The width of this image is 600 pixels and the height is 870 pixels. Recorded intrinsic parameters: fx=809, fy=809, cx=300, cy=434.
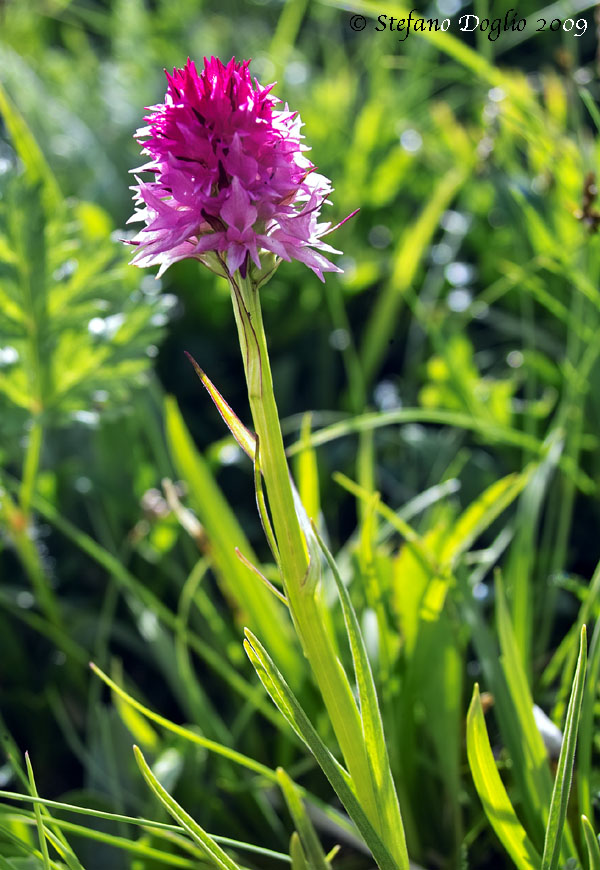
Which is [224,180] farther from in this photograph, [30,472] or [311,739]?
[30,472]

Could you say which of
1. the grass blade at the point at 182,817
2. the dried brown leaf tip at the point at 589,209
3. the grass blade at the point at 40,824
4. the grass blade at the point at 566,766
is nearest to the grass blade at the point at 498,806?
the grass blade at the point at 566,766

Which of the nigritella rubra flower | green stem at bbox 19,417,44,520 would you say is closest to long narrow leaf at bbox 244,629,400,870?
the nigritella rubra flower

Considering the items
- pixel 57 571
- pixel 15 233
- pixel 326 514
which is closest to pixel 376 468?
pixel 326 514

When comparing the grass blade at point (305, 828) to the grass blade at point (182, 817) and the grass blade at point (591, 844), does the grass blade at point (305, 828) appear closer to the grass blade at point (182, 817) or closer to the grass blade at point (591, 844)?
the grass blade at point (182, 817)

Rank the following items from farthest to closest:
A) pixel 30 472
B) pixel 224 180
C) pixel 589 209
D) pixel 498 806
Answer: pixel 30 472
pixel 589 209
pixel 498 806
pixel 224 180

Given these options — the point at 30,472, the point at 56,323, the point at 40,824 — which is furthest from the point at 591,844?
the point at 56,323

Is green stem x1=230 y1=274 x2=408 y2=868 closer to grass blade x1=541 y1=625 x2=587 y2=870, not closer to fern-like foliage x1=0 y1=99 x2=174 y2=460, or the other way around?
grass blade x1=541 y1=625 x2=587 y2=870

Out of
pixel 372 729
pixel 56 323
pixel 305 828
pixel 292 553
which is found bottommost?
pixel 305 828
